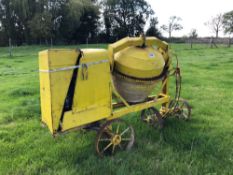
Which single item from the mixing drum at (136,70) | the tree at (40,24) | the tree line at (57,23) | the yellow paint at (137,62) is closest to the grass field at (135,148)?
the mixing drum at (136,70)

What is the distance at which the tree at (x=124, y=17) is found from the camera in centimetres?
4112

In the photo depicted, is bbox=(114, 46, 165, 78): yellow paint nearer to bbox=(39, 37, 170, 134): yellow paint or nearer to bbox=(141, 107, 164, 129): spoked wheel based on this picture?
bbox=(39, 37, 170, 134): yellow paint

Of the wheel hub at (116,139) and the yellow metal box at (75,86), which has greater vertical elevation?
the yellow metal box at (75,86)

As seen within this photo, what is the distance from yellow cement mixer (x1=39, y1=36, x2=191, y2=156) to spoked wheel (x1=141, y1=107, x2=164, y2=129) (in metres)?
0.02

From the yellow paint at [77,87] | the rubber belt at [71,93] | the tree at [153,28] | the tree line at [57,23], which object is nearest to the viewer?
the yellow paint at [77,87]

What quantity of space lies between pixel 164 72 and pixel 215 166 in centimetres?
153

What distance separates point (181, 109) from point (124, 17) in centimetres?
4038

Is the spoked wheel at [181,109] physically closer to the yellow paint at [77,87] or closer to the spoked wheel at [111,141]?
the spoked wheel at [111,141]

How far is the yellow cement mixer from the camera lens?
9.26 feet

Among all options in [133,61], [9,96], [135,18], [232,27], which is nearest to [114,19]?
[135,18]

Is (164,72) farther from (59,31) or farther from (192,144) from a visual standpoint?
(59,31)

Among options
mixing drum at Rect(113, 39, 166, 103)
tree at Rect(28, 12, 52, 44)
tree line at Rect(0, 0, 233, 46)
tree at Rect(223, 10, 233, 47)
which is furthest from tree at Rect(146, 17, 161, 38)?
mixing drum at Rect(113, 39, 166, 103)

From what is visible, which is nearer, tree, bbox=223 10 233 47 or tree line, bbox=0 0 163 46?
tree line, bbox=0 0 163 46

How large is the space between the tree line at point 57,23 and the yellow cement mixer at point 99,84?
24.7 m
